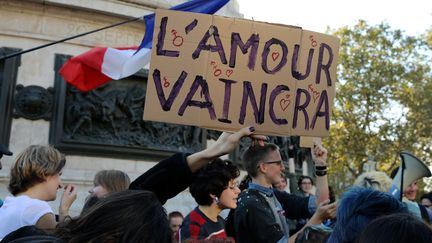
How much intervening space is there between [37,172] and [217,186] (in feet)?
5.41

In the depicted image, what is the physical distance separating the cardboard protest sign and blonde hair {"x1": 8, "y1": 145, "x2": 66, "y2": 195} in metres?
0.61

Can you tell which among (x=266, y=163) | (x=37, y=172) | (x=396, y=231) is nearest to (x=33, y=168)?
(x=37, y=172)

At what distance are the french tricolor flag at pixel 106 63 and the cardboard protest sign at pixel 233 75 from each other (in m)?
2.83

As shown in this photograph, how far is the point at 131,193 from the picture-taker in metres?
1.88

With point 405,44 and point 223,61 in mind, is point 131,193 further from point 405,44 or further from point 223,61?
point 405,44

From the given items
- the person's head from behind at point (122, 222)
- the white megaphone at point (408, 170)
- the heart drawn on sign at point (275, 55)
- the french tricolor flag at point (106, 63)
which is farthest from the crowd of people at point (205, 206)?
the french tricolor flag at point (106, 63)

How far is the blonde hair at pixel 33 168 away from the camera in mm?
3436

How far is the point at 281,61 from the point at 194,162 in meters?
1.33

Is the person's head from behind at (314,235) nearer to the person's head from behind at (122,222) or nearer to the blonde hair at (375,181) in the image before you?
the person's head from behind at (122,222)

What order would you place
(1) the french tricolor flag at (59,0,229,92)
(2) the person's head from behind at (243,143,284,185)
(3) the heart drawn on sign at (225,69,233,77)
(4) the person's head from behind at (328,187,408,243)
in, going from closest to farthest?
(4) the person's head from behind at (328,187,408,243) < (3) the heart drawn on sign at (225,69,233,77) < (2) the person's head from behind at (243,143,284,185) < (1) the french tricolor flag at (59,0,229,92)

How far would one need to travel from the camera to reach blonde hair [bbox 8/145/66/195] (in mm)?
3436

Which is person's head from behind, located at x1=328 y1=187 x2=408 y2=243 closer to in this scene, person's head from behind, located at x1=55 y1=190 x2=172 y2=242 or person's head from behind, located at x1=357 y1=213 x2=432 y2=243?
person's head from behind, located at x1=357 y1=213 x2=432 y2=243

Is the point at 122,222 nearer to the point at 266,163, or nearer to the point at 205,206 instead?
the point at 266,163

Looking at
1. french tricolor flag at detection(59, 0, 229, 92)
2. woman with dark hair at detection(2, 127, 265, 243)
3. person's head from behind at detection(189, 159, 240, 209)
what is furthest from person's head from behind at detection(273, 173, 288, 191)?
woman with dark hair at detection(2, 127, 265, 243)
